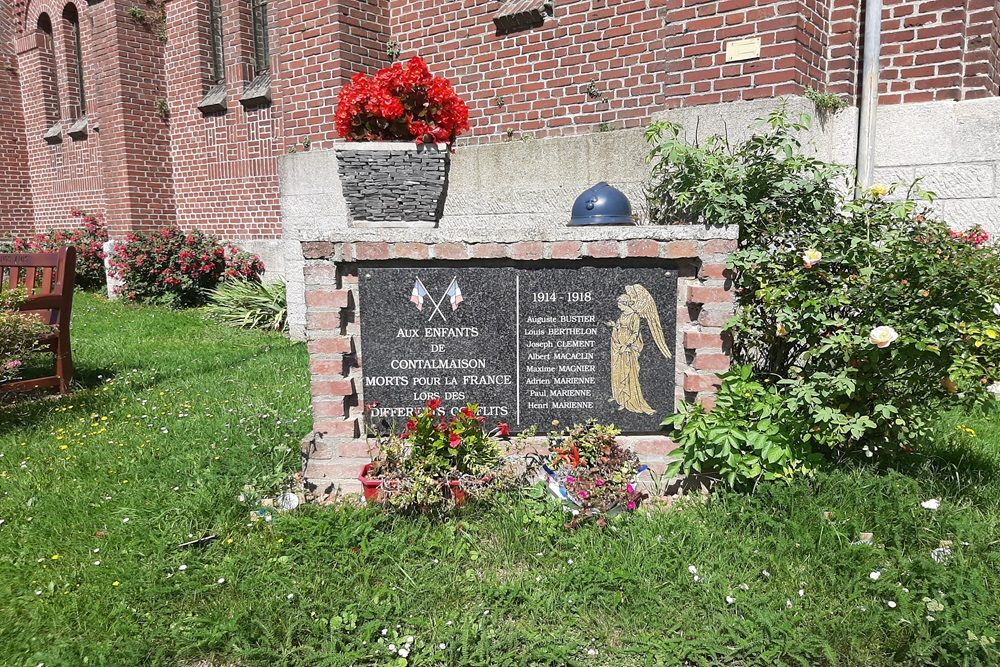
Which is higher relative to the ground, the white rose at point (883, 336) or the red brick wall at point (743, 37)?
the red brick wall at point (743, 37)

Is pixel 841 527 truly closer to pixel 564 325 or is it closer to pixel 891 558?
pixel 891 558

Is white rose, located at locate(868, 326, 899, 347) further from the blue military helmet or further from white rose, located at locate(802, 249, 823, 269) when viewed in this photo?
the blue military helmet

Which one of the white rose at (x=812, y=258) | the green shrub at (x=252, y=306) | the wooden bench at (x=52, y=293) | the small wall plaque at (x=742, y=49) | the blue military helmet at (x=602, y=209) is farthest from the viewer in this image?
the green shrub at (x=252, y=306)

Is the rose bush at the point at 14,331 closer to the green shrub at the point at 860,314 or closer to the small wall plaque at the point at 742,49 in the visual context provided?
the green shrub at the point at 860,314

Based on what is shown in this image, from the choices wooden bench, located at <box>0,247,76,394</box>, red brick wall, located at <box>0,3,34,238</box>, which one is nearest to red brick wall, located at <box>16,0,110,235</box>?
red brick wall, located at <box>0,3,34,238</box>

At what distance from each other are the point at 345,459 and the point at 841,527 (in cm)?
246

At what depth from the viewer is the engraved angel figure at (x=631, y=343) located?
3617 mm

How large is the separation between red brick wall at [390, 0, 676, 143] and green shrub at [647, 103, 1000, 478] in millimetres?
2803

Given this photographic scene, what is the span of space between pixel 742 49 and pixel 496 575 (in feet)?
14.3

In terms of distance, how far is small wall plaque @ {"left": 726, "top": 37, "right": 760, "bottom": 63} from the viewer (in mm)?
5125

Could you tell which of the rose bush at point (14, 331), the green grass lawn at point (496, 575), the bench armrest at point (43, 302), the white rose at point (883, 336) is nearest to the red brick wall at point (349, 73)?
the white rose at point (883, 336)

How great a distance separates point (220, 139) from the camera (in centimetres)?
1090

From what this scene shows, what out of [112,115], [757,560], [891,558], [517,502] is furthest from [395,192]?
[112,115]

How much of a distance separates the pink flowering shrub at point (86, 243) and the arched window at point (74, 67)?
2334mm
